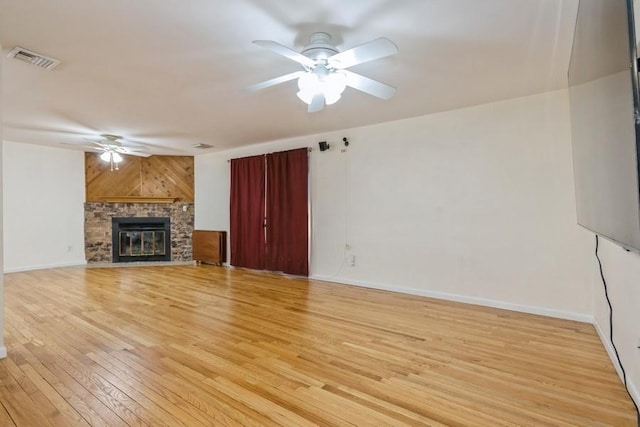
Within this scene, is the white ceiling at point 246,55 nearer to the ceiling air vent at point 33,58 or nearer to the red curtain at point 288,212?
the ceiling air vent at point 33,58

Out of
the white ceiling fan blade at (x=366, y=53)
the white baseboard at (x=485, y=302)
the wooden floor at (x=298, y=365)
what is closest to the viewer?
the wooden floor at (x=298, y=365)

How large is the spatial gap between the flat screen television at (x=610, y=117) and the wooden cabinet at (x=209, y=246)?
6.39 meters

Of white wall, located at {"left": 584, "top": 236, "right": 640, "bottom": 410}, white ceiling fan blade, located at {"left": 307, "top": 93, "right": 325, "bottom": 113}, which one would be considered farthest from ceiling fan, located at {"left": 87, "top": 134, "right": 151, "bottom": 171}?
white wall, located at {"left": 584, "top": 236, "right": 640, "bottom": 410}

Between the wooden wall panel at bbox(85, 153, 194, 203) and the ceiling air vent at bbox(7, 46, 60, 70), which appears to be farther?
the wooden wall panel at bbox(85, 153, 194, 203)

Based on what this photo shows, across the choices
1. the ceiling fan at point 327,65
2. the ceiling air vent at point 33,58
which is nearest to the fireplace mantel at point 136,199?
the ceiling air vent at point 33,58

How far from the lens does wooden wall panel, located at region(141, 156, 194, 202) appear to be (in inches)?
304

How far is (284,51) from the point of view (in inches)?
88.2

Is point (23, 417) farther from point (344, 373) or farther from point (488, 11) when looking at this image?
point (488, 11)

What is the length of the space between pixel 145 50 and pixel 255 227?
406 cm

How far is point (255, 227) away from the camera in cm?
653

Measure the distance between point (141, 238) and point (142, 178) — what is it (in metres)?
1.29

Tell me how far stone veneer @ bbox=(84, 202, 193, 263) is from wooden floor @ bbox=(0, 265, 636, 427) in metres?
3.24

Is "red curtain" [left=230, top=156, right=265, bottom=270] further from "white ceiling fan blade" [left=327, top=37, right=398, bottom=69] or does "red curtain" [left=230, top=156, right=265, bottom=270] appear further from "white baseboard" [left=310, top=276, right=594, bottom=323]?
"white ceiling fan blade" [left=327, top=37, right=398, bottom=69]

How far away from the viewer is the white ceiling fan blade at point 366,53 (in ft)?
6.98
